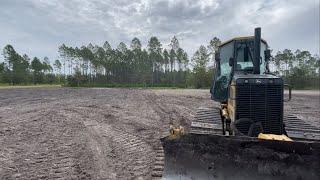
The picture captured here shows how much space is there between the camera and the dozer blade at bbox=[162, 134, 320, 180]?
165 inches

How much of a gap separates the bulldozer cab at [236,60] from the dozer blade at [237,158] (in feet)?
9.46

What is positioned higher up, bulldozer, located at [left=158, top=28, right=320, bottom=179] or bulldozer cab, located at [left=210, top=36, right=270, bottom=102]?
bulldozer cab, located at [left=210, top=36, right=270, bottom=102]

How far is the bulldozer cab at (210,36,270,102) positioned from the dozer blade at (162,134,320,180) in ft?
9.50

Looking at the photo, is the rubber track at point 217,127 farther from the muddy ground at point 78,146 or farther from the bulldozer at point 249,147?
the muddy ground at point 78,146

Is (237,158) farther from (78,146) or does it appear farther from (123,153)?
(78,146)

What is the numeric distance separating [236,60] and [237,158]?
375cm

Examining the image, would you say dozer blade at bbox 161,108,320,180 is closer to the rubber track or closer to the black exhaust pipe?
the rubber track

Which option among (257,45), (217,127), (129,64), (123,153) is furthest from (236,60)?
(129,64)

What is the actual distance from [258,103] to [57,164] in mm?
3917

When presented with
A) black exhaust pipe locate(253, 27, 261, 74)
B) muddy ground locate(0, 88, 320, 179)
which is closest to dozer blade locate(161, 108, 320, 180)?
muddy ground locate(0, 88, 320, 179)

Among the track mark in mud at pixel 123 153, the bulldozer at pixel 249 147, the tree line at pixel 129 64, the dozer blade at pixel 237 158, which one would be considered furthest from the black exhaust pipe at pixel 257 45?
the tree line at pixel 129 64

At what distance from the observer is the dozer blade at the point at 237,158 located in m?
4.18

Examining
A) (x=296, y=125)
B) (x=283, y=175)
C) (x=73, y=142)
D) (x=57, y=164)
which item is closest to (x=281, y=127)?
(x=283, y=175)

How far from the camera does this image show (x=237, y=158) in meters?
4.55
